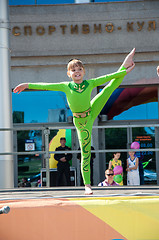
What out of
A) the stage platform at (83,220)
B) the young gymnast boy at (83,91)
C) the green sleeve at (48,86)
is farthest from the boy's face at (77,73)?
the stage platform at (83,220)

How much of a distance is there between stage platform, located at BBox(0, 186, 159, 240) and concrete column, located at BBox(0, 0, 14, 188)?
249 cm

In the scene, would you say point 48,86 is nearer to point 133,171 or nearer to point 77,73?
point 77,73

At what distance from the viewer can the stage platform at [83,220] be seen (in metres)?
3.42

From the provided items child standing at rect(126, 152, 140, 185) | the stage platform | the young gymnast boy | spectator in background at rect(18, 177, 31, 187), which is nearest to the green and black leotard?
the young gymnast boy

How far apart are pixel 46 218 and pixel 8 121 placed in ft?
8.92

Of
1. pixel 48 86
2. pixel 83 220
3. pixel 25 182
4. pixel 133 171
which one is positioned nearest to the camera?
pixel 83 220

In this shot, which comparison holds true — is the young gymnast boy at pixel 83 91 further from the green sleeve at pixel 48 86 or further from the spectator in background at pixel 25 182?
the spectator in background at pixel 25 182

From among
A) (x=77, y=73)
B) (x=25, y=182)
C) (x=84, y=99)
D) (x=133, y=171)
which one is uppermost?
(x=77, y=73)

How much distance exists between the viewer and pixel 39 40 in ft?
37.3

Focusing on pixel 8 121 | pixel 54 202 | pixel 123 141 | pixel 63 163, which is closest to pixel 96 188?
pixel 54 202

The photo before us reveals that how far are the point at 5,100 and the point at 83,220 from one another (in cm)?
302

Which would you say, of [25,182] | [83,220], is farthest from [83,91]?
[25,182]

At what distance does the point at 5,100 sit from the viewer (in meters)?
5.98

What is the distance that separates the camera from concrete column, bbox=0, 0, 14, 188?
589 centimetres
